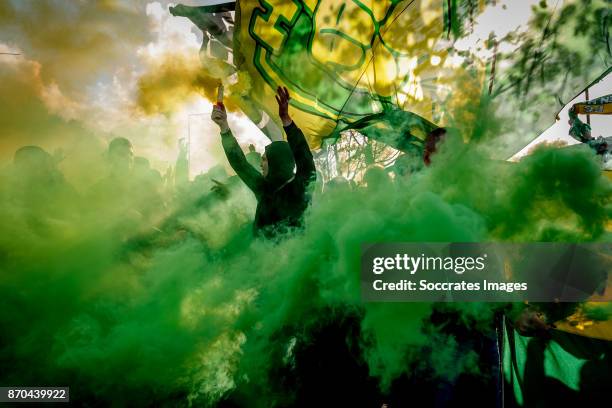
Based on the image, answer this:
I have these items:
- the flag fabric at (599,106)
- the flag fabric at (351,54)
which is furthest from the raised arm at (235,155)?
the flag fabric at (599,106)

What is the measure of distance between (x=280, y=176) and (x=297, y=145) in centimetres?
32

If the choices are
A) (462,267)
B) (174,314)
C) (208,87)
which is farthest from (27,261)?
(462,267)

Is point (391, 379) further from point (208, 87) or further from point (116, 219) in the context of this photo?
point (208, 87)

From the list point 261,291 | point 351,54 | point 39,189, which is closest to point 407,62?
point 351,54

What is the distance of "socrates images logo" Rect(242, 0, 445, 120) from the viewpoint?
2.60m

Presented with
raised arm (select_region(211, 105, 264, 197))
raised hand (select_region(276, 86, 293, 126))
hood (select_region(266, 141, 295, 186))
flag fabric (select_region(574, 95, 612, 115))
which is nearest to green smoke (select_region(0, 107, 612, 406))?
hood (select_region(266, 141, 295, 186))

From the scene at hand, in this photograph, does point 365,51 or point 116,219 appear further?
point 365,51

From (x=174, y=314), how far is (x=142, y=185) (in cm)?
131

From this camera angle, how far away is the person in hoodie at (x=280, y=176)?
2.23m

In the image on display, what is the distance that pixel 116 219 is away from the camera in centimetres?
250

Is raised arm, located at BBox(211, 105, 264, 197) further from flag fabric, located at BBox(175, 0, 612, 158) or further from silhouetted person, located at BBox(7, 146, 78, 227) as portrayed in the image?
silhouetted person, located at BBox(7, 146, 78, 227)

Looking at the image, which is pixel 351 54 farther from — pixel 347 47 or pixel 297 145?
pixel 297 145

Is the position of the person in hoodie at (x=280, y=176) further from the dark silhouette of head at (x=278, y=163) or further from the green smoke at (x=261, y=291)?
the green smoke at (x=261, y=291)

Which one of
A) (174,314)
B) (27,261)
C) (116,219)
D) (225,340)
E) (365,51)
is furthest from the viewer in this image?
(365,51)
